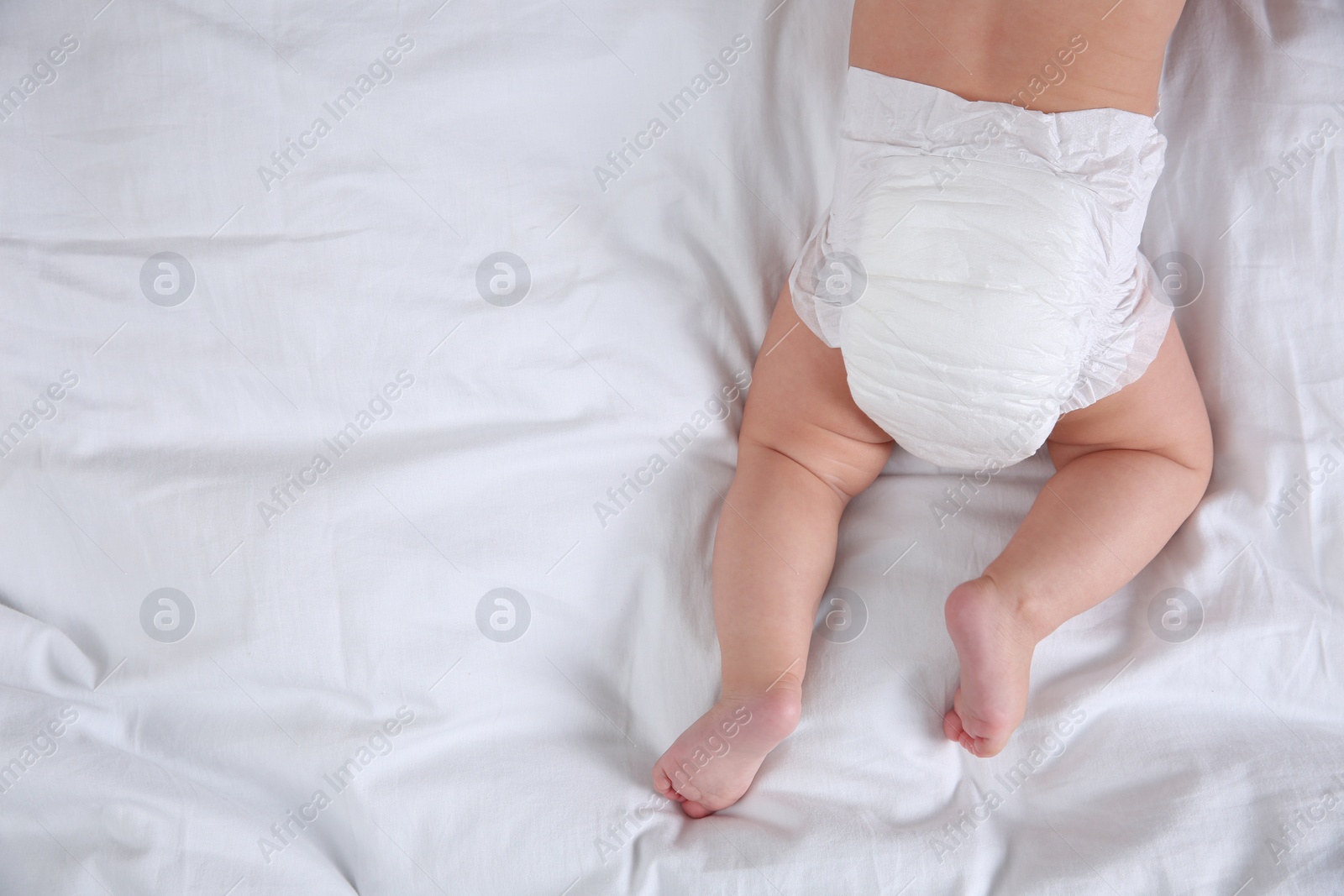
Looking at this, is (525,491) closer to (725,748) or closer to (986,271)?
(725,748)

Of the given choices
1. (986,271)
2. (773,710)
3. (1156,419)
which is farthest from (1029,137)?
(773,710)

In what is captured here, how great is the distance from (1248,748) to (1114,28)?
76 centimetres

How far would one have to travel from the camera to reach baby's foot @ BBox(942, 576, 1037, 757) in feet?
2.90

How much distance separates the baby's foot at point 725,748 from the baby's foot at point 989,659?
7.0 inches

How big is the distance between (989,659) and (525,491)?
54 centimetres

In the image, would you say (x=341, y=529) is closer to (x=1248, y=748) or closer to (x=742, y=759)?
(x=742, y=759)

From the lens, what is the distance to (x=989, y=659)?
883 millimetres

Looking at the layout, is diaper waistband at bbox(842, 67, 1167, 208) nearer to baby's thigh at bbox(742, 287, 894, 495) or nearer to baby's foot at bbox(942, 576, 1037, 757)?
baby's thigh at bbox(742, 287, 894, 495)

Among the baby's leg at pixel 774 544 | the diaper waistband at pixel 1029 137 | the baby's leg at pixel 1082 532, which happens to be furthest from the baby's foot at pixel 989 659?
the diaper waistband at pixel 1029 137

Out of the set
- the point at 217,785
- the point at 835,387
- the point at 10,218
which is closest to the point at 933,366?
the point at 835,387

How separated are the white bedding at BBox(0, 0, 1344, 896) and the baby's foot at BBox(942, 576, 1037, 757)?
0.22 ft

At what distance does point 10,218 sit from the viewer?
1.06m

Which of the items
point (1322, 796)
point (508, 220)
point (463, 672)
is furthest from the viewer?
point (508, 220)

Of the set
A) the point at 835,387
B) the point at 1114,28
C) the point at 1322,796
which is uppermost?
the point at 1114,28
